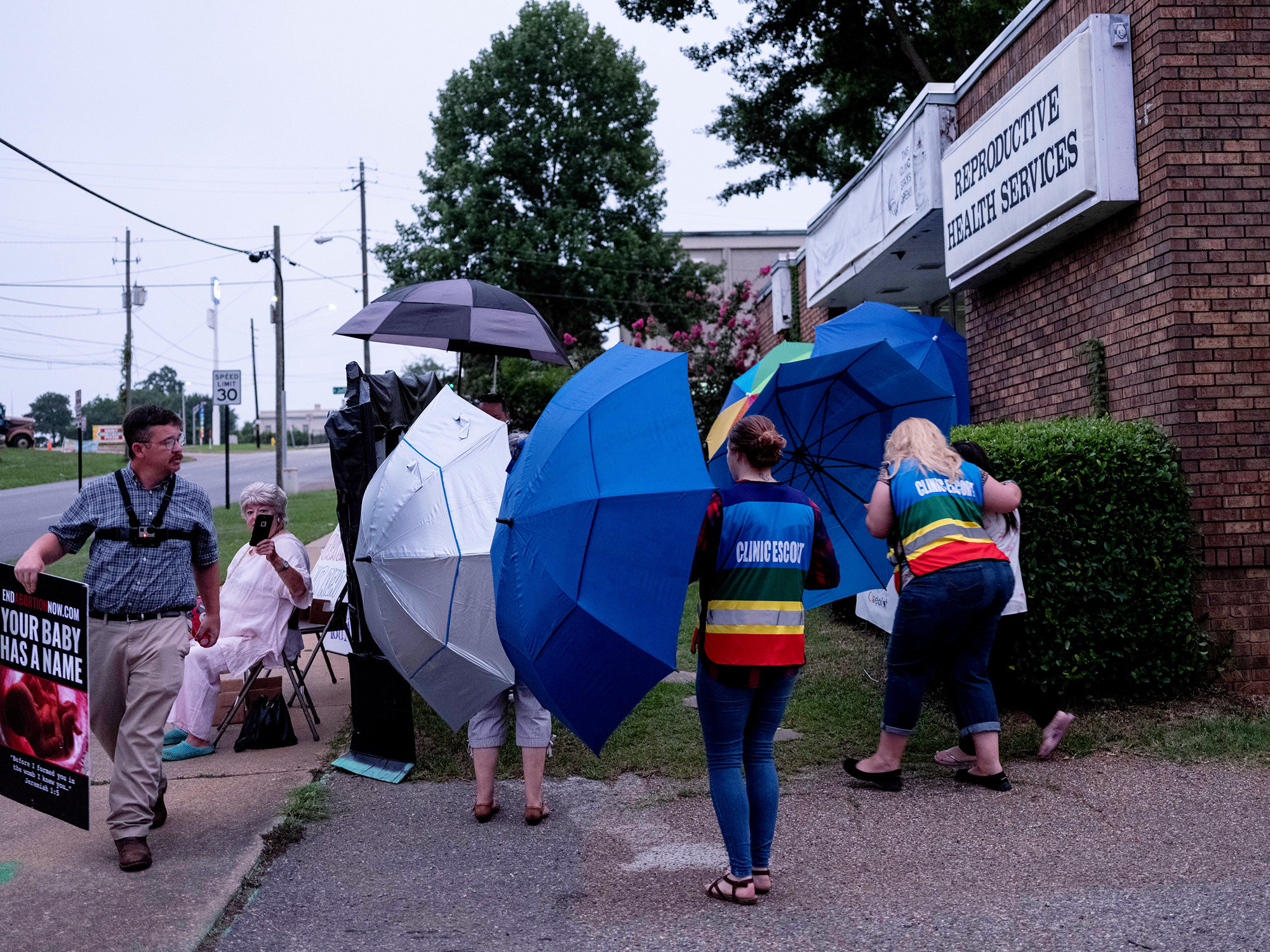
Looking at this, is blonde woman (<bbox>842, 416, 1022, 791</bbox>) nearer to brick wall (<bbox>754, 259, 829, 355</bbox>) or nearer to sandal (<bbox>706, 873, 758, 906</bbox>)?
sandal (<bbox>706, 873, 758, 906</bbox>)

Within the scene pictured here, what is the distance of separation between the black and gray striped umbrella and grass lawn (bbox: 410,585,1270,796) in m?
2.54

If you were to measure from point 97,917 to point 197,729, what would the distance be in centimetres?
243

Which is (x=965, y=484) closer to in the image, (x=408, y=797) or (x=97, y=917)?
(x=408, y=797)

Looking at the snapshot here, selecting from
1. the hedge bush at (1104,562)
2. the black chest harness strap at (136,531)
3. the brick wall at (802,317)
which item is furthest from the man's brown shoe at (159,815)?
the brick wall at (802,317)

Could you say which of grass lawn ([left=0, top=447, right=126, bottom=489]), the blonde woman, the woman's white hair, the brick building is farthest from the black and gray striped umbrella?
grass lawn ([left=0, top=447, right=126, bottom=489])

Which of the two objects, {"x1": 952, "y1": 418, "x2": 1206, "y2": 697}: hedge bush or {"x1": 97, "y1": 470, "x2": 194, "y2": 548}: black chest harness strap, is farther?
{"x1": 952, "y1": 418, "x2": 1206, "y2": 697}: hedge bush

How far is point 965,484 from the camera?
16.2ft

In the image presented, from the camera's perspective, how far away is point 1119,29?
6.46 meters

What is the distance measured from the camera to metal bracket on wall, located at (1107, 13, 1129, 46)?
6453mm

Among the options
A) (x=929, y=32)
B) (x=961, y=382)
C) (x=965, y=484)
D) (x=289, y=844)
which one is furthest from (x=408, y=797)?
(x=929, y=32)

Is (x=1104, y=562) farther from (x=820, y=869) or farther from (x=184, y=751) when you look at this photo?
(x=184, y=751)

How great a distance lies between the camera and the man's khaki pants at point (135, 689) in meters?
4.52

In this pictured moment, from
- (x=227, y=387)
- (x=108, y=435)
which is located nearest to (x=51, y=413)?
(x=108, y=435)

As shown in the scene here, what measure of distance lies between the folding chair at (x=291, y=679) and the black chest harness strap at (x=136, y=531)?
72.1 inches
